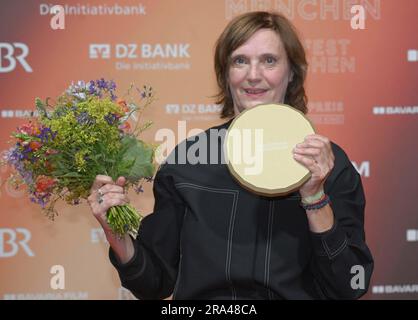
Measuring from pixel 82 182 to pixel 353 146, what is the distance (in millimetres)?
1417

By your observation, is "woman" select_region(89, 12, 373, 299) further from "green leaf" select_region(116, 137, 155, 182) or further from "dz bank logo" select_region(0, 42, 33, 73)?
"dz bank logo" select_region(0, 42, 33, 73)

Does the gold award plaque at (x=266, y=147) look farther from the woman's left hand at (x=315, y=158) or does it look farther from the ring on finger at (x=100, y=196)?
the ring on finger at (x=100, y=196)

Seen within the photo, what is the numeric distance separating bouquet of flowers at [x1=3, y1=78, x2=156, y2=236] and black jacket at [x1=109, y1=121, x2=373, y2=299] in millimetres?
135

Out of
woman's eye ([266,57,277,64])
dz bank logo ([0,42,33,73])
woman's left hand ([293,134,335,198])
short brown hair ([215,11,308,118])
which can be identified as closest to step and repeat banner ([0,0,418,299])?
dz bank logo ([0,42,33,73])

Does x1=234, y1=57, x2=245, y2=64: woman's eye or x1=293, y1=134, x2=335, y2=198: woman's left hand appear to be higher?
x1=234, y1=57, x2=245, y2=64: woman's eye

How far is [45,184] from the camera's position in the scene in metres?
1.60

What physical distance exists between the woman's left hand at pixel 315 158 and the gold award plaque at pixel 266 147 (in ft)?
0.11

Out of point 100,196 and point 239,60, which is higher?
point 239,60

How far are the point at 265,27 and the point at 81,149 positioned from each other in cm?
61

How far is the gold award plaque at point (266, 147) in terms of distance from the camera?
155 cm

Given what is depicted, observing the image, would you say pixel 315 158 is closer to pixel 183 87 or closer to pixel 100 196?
pixel 100 196

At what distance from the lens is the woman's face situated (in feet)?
5.62

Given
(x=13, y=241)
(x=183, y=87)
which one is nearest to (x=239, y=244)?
(x=183, y=87)

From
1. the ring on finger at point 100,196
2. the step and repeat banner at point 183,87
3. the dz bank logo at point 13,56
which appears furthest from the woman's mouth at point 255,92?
the dz bank logo at point 13,56
